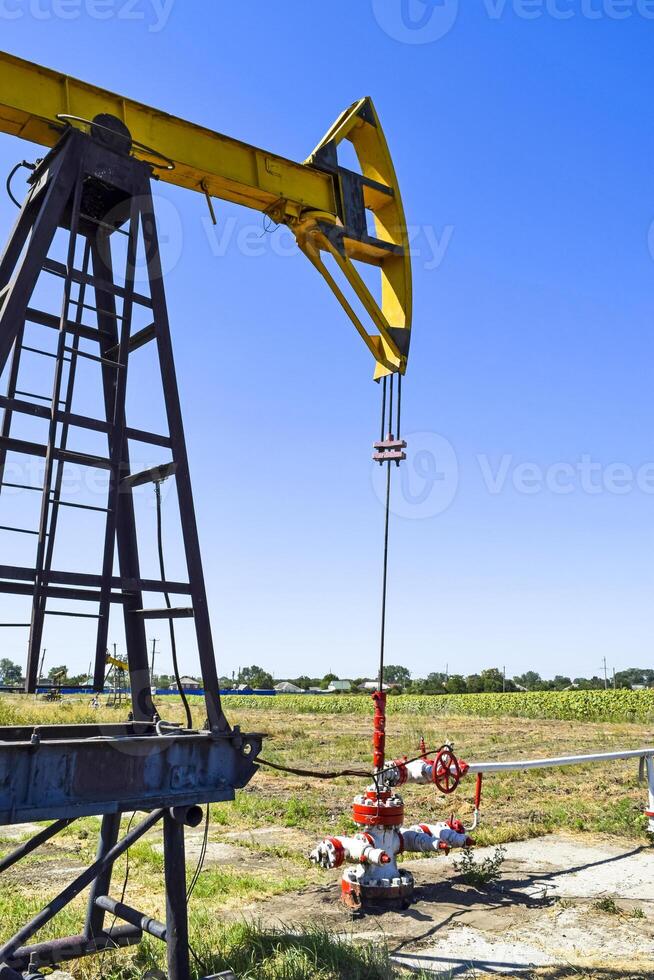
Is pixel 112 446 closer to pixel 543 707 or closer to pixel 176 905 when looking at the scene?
pixel 176 905

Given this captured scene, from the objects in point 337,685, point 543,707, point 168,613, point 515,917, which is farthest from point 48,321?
point 337,685

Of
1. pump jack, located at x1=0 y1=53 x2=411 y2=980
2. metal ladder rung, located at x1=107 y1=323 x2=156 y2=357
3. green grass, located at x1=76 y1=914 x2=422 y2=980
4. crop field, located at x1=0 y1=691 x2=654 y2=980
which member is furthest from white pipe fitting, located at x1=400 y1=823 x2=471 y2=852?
metal ladder rung, located at x1=107 y1=323 x2=156 y2=357

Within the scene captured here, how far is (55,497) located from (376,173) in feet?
14.7

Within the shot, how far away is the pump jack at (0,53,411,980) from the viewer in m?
4.12

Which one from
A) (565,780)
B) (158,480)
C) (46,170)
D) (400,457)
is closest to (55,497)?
(158,480)

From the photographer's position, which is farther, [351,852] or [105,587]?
[351,852]

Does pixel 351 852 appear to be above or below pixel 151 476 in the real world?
below

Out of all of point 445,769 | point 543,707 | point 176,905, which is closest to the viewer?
point 176,905

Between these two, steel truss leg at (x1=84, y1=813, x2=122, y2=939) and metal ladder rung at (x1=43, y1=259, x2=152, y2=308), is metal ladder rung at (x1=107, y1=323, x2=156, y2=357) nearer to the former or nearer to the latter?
metal ladder rung at (x1=43, y1=259, x2=152, y2=308)

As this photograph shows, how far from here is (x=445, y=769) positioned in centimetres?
683

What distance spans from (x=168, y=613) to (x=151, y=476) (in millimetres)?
909

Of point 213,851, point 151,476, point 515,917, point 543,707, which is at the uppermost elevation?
point 151,476

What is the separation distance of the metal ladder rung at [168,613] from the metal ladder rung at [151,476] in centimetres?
85

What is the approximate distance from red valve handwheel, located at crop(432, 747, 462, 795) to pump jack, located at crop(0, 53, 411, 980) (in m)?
2.70
